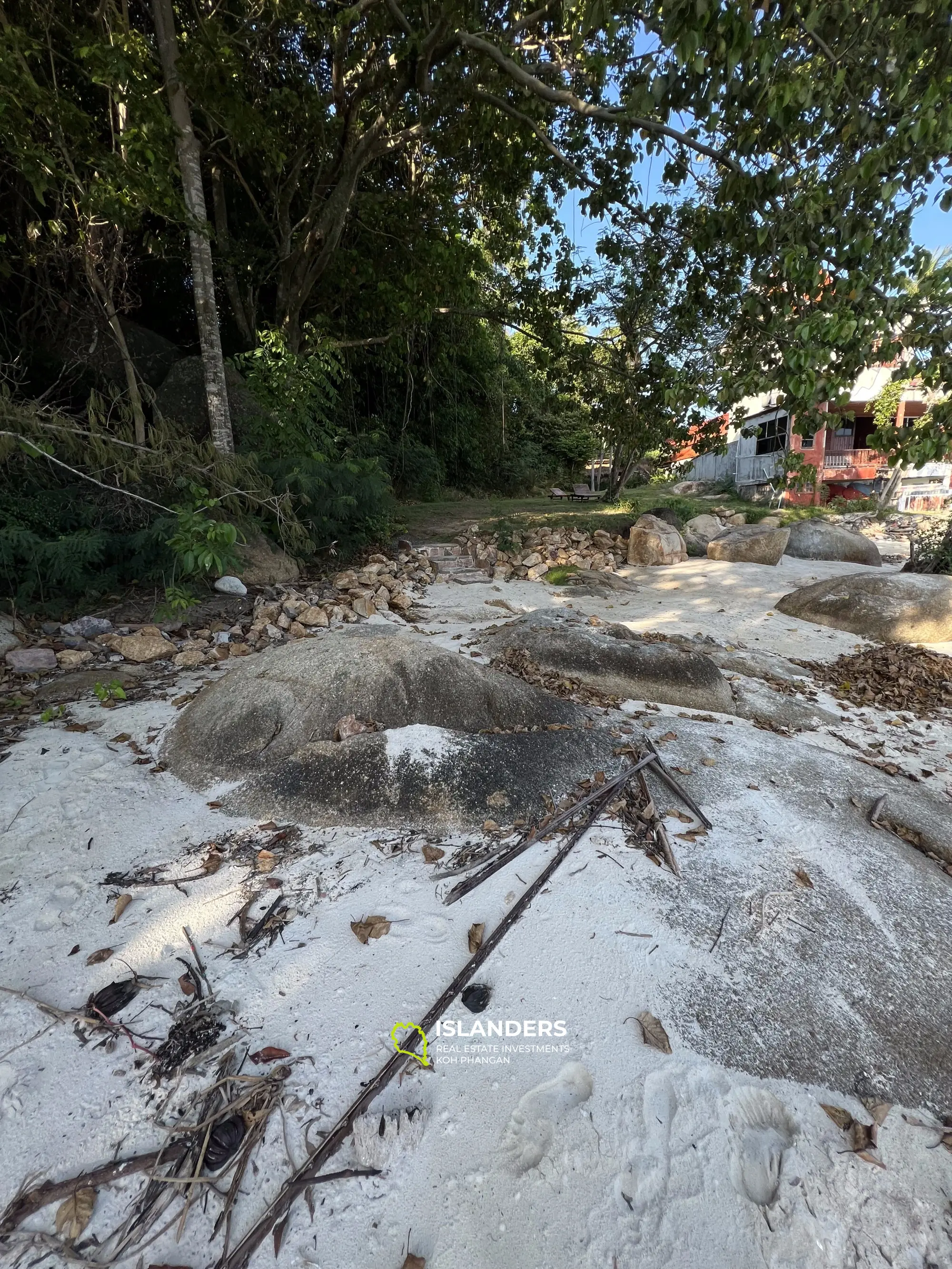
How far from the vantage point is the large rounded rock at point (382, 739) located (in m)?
2.61

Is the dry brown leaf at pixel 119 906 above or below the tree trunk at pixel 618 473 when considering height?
below

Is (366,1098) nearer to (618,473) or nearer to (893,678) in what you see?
(893,678)

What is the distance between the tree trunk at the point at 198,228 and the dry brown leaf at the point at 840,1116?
22.3ft

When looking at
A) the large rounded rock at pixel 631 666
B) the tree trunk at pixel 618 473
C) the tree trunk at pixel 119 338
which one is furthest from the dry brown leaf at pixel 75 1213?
the tree trunk at pixel 618 473

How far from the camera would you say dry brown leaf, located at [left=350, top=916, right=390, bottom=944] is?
6.23 ft

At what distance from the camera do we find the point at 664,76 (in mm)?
3037

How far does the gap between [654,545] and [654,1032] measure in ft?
27.8

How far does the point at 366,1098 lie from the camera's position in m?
1.40

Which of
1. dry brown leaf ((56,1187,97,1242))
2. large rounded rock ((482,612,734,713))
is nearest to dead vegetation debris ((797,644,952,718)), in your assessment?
large rounded rock ((482,612,734,713))

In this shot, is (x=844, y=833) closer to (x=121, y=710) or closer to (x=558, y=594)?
(x=121, y=710)

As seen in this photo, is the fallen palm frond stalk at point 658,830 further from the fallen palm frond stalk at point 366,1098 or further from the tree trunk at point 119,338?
the tree trunk at point 119,338

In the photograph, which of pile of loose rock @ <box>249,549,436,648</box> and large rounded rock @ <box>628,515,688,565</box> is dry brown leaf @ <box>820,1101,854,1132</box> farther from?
large rounded rock @ <box>628,515,688,565</box>

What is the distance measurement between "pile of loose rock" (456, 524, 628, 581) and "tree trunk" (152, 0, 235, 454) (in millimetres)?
3906

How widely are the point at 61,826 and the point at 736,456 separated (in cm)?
2452
